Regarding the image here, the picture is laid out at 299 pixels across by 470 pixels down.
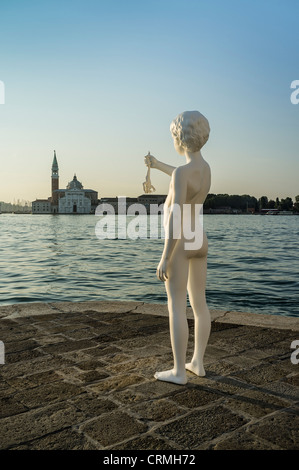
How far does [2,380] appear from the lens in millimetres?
3318

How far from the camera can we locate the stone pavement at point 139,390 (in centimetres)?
247

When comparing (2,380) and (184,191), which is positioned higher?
(184,191)

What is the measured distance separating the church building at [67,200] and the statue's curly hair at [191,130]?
15208 cm

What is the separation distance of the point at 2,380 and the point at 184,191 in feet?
6.47

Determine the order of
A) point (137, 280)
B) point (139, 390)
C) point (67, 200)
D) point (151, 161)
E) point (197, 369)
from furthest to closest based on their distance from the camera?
point (67, 200) → point (137, 280) → point (151, 161) → point (197, 369) → point (139, 390)

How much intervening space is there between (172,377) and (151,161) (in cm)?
176

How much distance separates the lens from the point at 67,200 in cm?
15462

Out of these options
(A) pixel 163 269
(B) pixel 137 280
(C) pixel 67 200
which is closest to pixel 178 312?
(A) pixel 163 269

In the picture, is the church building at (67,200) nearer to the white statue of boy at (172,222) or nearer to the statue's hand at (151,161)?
the statue's hand at (151,161)

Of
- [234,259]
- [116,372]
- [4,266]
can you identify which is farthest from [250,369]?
[234,259]

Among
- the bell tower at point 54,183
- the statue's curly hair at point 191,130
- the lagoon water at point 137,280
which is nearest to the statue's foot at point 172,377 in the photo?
the statue's curly hair at point 191,130

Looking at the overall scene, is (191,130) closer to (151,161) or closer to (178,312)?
(151,161)

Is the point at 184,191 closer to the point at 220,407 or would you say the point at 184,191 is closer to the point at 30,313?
the point at 220,407

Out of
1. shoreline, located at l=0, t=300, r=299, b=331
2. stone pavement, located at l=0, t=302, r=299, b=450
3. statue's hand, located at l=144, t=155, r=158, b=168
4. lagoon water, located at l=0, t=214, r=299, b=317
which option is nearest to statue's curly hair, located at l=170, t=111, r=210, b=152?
statue's hand, located at l=144, t=155, r=158, b=168
